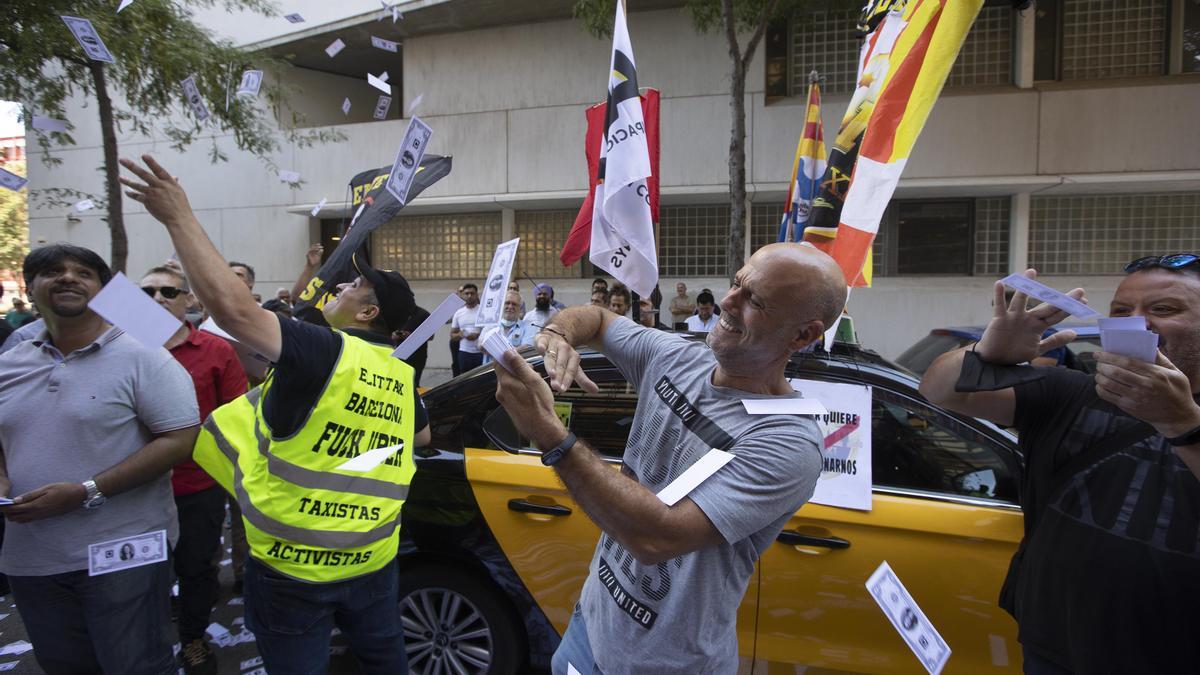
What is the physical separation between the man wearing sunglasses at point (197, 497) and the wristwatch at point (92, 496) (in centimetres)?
78

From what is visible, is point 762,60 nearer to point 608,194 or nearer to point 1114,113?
point 1114,113

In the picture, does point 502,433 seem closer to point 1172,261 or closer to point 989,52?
point 1172,261

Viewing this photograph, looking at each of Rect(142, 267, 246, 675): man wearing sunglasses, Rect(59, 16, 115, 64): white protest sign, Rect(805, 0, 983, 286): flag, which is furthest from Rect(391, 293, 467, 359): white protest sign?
Rect(59, 16, 115, 64): white protest sign

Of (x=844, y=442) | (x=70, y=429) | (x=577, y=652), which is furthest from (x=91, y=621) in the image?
(x=844, y=442)

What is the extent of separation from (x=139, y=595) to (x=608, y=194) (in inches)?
87.9

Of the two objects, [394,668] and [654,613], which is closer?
[654,613]

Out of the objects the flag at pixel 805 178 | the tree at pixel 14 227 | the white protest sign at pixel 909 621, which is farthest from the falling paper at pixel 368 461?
the tree at pixel 14 227

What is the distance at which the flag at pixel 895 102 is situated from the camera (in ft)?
8.03

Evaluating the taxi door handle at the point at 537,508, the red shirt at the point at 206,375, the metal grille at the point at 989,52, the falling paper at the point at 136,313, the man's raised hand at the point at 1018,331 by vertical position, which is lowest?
the taxi door handle at the point at 537,508

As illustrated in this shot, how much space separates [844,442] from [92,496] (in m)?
2.71

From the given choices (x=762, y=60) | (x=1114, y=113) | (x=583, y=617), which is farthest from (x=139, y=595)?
(x=1114, y=113)

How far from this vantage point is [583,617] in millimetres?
1702

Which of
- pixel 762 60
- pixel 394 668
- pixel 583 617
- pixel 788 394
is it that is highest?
pixel 762 60

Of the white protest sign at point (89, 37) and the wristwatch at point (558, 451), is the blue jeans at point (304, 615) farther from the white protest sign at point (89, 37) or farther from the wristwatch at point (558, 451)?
the white protest sign at point (89, 37)
